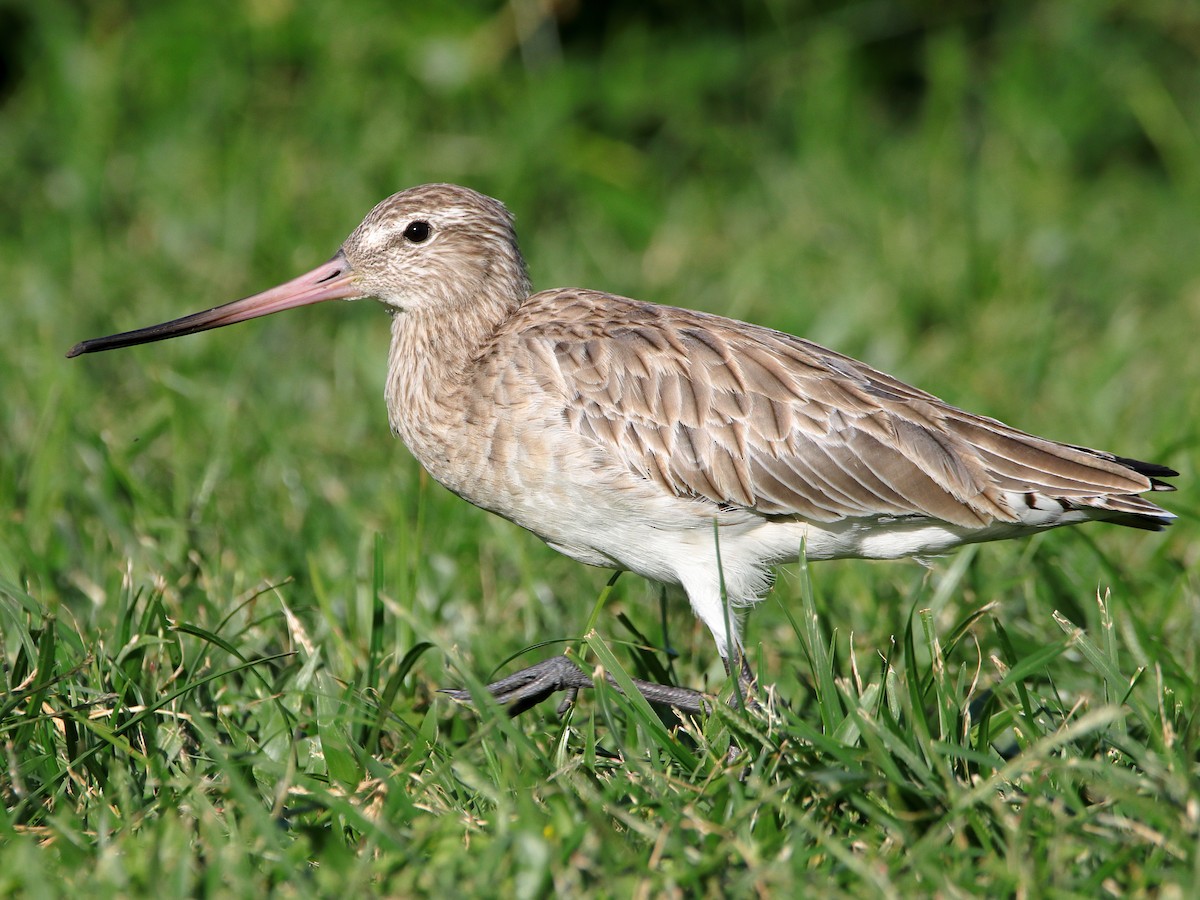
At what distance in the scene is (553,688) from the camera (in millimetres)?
4410

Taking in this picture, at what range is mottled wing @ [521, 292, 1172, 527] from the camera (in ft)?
14.9

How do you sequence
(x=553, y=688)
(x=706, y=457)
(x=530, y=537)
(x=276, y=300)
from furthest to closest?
(x=530, y=537)
(x=276, y=300)
(x=706, y=457)
(x=553, y=688)

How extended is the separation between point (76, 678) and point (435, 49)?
606cm

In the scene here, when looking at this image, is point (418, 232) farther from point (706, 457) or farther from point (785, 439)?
point (785, 439)

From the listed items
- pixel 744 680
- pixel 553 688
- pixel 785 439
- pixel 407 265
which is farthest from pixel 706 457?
pixel 407 265

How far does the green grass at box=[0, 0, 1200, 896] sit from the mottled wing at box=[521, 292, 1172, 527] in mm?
454

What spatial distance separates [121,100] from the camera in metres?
8.92

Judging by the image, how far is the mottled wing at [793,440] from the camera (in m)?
4.53

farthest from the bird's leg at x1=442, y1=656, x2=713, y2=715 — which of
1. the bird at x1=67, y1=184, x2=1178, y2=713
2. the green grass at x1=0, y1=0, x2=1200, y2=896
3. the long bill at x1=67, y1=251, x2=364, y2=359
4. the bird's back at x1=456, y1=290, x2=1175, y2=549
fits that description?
the long bill at x1=67, y1=251, x2=364, y2=359

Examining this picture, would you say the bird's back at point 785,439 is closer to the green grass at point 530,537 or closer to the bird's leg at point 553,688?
the green grass at point 530,537

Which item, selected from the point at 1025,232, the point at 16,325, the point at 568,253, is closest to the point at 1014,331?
Answer: the point at 1025,232

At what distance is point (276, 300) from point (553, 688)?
167 cm

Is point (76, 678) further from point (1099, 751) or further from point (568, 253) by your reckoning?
point (568, 253)

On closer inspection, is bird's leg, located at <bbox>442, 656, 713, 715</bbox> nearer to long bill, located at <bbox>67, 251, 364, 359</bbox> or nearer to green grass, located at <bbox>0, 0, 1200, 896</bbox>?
green grass, located at <bbox>0, 0, 1200, 896</bbox>
